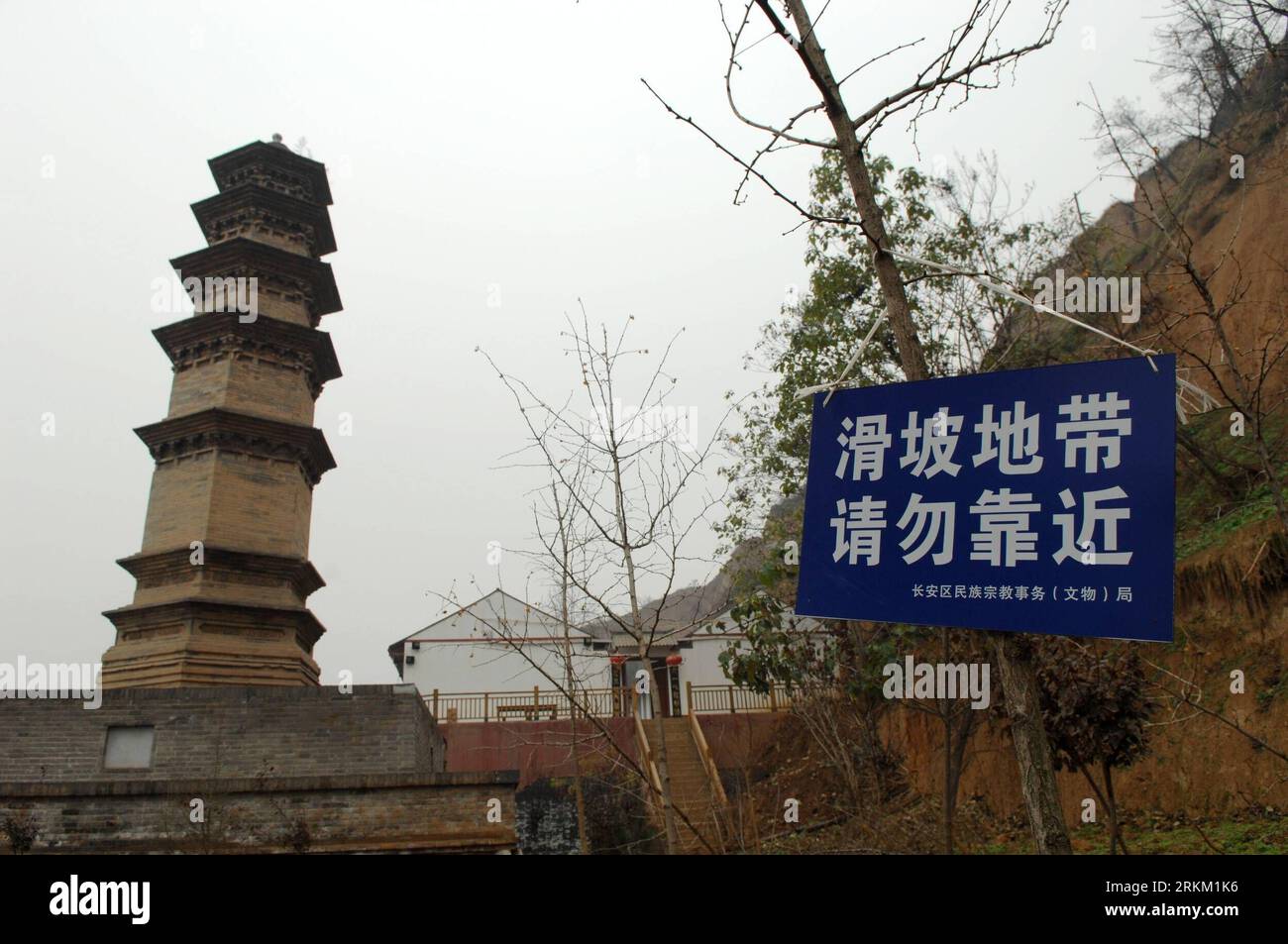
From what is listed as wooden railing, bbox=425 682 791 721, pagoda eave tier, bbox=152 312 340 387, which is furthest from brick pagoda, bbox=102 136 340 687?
wooden railing, bbox=425 682 791 721

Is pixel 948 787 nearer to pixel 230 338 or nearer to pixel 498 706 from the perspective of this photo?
pixel 230 338

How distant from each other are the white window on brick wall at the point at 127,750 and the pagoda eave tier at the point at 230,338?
7.25 metres

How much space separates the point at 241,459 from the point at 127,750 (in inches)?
209

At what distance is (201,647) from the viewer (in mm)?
15664

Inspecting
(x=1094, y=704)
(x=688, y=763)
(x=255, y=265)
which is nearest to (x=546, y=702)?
(x=688, y=763)

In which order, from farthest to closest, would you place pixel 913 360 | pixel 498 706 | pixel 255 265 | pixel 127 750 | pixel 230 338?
pixel 498 706, pixel 255 265, pixel 230 338, pixel 127 750, pixel 913 360

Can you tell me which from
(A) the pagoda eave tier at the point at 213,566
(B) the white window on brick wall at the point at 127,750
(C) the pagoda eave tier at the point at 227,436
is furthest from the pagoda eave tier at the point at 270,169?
(B) the white window on brick wall at the point at 127,750

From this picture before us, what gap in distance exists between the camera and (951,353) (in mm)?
15742

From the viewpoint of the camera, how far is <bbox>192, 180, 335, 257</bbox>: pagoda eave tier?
766 inches

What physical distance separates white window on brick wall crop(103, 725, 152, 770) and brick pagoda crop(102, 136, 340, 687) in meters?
1.28

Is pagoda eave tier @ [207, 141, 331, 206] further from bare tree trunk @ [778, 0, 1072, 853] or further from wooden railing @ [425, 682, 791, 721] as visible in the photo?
bare tree trunk @ [778, 0, 1072, 853]
